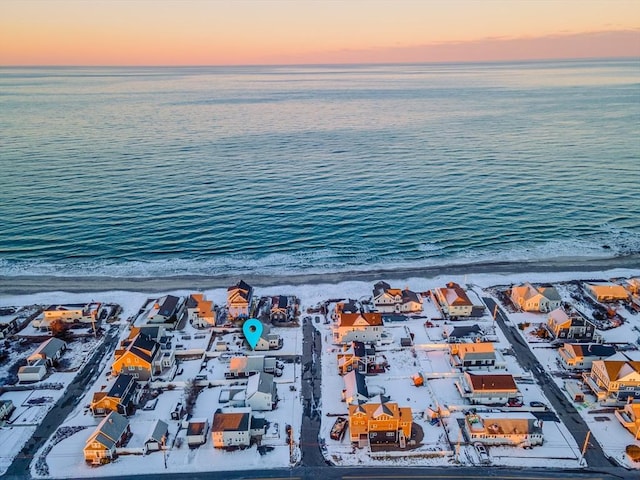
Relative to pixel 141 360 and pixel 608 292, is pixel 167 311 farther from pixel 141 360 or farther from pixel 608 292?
pixel 608 292

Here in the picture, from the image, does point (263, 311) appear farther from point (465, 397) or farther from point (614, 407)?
point (614, 407)

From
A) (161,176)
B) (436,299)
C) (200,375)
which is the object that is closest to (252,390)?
(200,375)

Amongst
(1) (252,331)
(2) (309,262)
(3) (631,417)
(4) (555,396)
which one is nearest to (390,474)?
(4) (555,396)

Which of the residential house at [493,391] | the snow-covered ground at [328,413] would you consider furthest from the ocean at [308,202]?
the residential house at [493,391]

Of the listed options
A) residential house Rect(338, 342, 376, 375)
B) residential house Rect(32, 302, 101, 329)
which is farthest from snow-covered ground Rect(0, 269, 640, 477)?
residential house Rect(32, 302, 101, 329)

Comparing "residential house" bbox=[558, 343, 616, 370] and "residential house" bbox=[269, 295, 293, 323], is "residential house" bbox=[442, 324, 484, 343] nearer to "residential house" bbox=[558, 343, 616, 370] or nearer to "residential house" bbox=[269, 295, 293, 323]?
"residential house" bbox=[558, 343, 616, 370]
